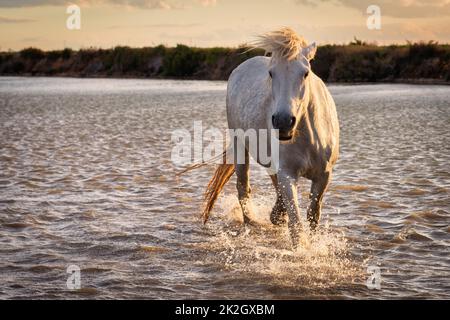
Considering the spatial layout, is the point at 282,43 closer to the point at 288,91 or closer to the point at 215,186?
the point at 288,91

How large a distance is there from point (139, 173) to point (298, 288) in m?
5.85

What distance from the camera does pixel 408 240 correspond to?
668 centimetres

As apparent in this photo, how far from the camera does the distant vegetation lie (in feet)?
115

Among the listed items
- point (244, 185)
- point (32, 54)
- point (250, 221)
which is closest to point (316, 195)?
point (250, 221)


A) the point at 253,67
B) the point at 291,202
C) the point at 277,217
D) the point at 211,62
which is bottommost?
the point at 277,217

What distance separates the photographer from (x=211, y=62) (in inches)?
1906

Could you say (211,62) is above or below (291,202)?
above

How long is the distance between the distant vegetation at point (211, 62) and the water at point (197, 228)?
6.13m

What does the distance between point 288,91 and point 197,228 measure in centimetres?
265

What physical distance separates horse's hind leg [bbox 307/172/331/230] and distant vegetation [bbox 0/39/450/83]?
35.9 feet

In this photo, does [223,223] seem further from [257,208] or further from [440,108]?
[440,108]

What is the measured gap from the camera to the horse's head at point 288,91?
531 centimetres

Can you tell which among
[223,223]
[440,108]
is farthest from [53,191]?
[440,108]

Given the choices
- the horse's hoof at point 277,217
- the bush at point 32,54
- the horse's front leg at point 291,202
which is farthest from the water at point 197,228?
the bush at point 32,54
